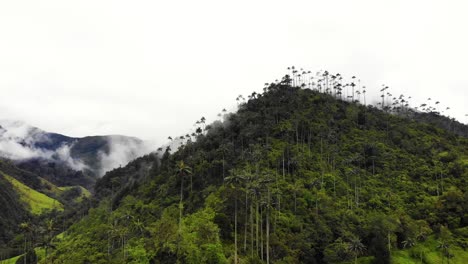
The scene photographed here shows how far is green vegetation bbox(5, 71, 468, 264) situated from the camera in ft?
338

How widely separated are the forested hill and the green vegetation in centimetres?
44

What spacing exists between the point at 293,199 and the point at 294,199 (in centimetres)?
47

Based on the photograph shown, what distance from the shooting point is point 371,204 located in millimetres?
136125

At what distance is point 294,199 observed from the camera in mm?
126312

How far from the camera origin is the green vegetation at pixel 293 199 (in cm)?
10312

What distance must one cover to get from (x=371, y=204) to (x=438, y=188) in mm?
30828

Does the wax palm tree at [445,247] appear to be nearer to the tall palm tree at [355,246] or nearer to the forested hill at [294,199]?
the forested hill at [294,199]

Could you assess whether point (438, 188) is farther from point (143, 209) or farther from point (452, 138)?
point (143, 209)

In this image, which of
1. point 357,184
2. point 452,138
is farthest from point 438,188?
point 452,138

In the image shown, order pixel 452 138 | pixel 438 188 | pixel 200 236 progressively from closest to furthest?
pixel 200 236 < pixel 438 188 < pixel 452 138

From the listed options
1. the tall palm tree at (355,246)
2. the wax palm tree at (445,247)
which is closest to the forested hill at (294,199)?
the tall palm tree at (355,246)

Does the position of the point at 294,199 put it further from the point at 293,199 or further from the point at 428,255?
the point at 428,255

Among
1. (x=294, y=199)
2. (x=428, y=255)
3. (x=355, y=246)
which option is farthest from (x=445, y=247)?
(x=294, y=199)

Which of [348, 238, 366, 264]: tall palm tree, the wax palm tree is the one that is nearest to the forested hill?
[348, 238, 366, 264]: tall palm tree
